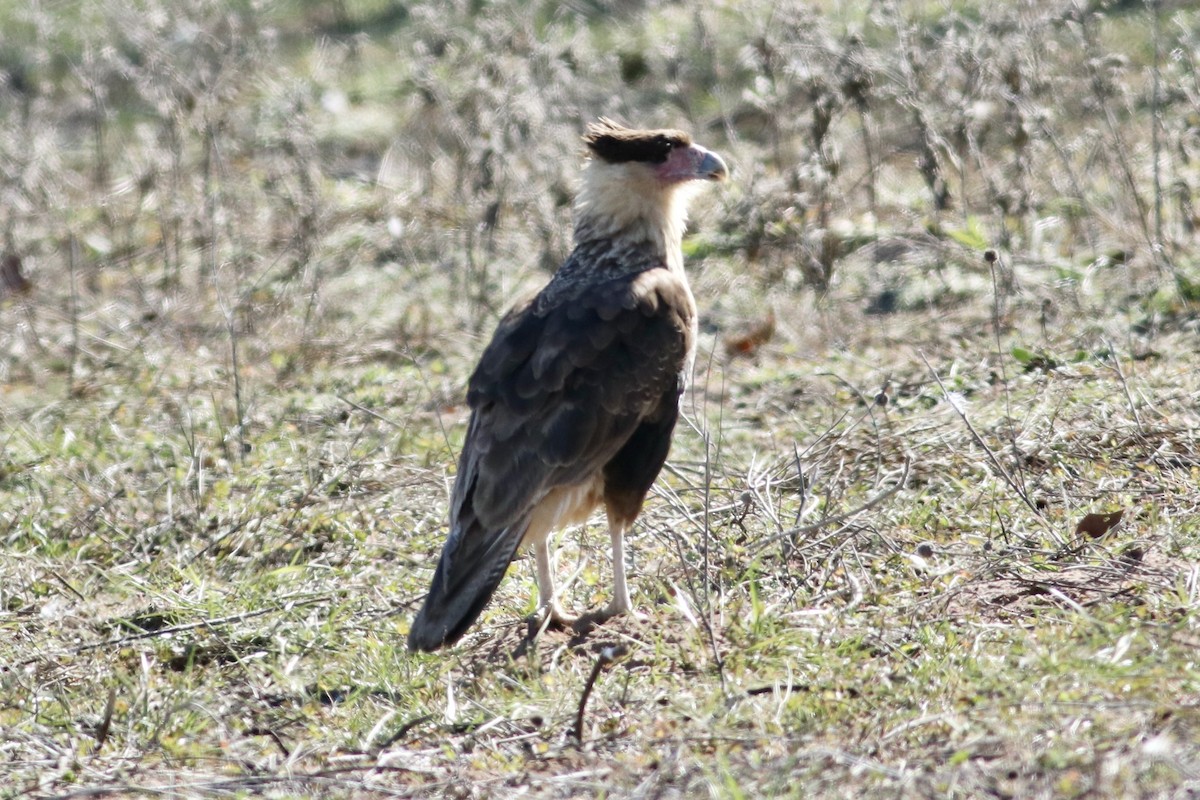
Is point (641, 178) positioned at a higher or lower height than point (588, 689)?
higher

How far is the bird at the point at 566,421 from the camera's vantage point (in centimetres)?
438

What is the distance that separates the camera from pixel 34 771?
3.80m

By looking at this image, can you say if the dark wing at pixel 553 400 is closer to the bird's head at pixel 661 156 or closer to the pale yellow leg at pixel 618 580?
the pale yellow leg at pixel 618 580

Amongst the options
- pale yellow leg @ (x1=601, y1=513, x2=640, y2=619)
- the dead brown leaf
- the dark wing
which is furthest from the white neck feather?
the dead brown leaf

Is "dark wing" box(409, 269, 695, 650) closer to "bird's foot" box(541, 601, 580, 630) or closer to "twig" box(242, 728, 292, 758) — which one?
"bird's foot" box(541, 601, 580, 630)

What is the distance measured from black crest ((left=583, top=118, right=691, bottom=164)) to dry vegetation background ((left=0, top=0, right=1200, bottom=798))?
94 cm

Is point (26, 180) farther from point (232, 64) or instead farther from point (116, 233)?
point (232, 64)

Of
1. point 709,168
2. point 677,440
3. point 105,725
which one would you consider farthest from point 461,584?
point 677,440

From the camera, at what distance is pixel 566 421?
4.50m

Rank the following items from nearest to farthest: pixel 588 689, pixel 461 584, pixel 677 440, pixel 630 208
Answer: pixel 588 689 < pixel 461 584 < pixel 630 208 < pixel 677 440

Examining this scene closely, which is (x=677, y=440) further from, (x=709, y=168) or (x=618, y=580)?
(x=618, y=580)

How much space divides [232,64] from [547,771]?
4.86m

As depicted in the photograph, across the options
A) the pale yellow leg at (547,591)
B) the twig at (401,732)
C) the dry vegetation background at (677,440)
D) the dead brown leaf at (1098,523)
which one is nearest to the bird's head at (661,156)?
the dry vegetation background at (677,440)

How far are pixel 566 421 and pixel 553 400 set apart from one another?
8cm
